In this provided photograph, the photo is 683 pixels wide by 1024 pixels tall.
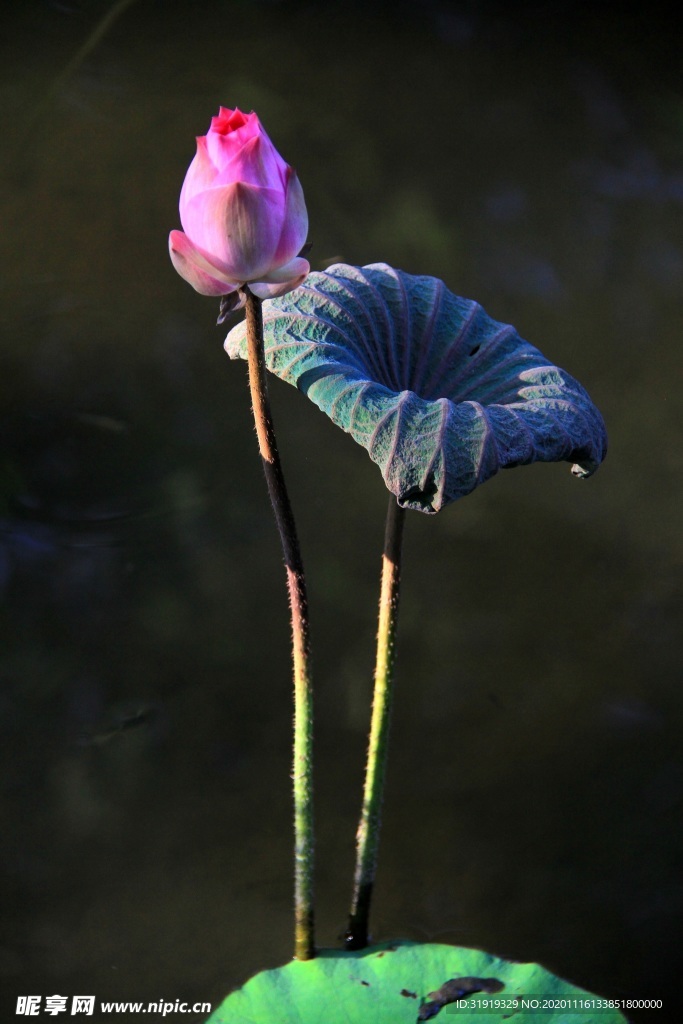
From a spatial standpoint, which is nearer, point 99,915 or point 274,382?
point 99,915

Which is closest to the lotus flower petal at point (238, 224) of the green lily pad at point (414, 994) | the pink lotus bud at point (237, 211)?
the pink lotus bud at point (237, 211)

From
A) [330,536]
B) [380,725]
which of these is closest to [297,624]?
[380,725]

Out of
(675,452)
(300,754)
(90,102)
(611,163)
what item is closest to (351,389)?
(300,754)

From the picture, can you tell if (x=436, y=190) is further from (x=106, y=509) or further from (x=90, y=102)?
(x=106, y=509)

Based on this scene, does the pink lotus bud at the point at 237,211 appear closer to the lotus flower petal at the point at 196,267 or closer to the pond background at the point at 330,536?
the lotus flower petal at the point at 196,267

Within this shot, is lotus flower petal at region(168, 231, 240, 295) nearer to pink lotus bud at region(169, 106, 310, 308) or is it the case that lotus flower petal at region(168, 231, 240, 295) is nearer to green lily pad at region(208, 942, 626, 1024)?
pink lotus bud at region(169, 106, 310, 308)
